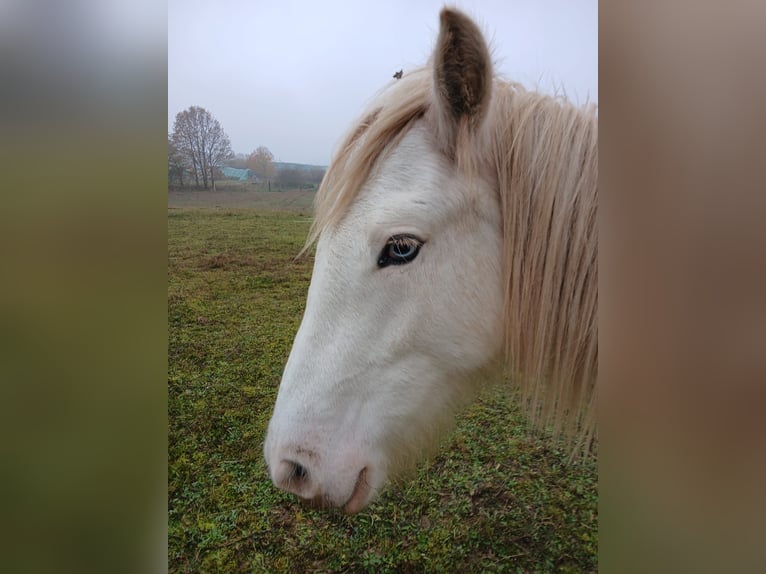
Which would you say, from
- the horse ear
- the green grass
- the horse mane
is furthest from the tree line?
the horse ear

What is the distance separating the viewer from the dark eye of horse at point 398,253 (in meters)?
0.99

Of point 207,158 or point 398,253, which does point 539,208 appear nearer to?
point 398,253

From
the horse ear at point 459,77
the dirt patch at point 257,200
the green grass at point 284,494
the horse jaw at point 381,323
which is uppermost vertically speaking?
the horse ear at point 459,77

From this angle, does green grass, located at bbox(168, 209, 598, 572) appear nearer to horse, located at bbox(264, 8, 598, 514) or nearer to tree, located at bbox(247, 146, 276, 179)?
tree, located at bbox(247, 146, 276, 179)

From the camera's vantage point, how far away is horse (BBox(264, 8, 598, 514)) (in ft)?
3.25

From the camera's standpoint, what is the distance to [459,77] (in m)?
0.94

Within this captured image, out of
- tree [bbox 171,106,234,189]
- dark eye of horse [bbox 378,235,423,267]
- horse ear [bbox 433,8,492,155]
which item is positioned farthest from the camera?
tree [bbox 171,106,234,189]

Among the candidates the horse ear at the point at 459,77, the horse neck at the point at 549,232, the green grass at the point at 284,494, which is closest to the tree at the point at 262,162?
the green grass at the point at 284,494

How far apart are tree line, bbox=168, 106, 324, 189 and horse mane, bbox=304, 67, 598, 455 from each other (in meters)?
0.45

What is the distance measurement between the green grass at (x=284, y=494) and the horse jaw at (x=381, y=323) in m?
0.50

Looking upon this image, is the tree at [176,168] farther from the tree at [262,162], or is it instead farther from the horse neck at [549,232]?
the horse neck at [549,232]

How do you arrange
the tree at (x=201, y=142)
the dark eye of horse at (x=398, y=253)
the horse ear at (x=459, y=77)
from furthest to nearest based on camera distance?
the tree at (x=201, y=142) < the dark eye of horse at (x=398, y=253) < the horse ear at (x=459, y=77)
